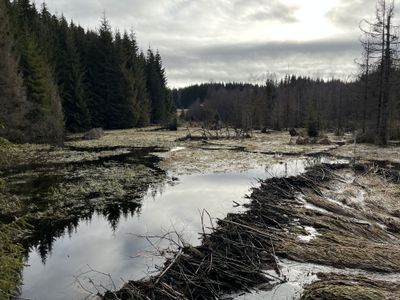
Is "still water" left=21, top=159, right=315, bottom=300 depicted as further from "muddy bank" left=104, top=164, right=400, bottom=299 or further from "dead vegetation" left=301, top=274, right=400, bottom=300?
"dead vegetation" left=301, top=274, right=400, bottom=300

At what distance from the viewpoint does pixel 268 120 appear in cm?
7000

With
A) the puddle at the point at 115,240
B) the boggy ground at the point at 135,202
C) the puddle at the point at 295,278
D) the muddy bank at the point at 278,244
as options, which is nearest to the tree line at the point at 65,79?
the boggy ground at the point at 135,202

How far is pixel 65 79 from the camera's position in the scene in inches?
2047

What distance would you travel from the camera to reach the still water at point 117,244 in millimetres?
8435

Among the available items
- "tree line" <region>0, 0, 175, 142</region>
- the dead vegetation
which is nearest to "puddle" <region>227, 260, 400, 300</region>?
the dead vegetation

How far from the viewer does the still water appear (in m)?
8.44

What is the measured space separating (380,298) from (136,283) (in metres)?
4.60

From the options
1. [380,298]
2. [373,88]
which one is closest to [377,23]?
[373,88]

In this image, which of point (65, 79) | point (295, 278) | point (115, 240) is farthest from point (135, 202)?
point (65, 79)

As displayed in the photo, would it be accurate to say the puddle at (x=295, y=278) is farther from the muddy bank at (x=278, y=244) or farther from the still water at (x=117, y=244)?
the still water at (x=117, y=244)

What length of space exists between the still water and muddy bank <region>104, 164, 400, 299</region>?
123 cm

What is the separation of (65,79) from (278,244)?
49.2 meters

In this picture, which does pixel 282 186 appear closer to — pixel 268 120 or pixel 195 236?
pixel 195 236

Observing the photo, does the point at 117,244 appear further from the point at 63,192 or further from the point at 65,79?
the point at 65,79
